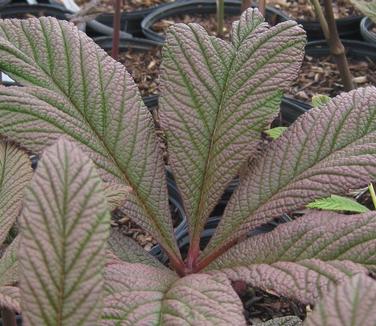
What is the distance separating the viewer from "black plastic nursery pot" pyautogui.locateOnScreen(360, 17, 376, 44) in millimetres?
2368

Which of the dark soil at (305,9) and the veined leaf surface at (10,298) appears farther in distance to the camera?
the dark soil at (305,9)

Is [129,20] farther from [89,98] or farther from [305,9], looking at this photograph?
[89,98]

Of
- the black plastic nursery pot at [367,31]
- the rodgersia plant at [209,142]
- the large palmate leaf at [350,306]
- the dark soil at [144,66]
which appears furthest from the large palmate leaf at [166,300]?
the black plastic nursery pot at [367,31]

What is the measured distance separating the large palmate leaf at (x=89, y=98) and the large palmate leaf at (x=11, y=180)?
0.05m

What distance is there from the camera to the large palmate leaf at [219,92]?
30.0 inches

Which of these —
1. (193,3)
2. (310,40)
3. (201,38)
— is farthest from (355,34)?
(201,38)

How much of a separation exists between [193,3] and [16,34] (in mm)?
2090

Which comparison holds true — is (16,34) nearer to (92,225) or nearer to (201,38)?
(201,38)

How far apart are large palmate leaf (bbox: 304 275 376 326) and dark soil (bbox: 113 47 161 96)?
5.34 feet

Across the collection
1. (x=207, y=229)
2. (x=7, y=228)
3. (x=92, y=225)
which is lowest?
(x=207, y=229)

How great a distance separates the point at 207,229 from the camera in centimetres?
142

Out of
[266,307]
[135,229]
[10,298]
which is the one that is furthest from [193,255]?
[135,229]

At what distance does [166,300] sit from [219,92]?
27cm

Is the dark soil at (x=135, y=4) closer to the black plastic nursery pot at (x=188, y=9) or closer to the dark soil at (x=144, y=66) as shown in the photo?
the black plastic nursery pot at (x=188, y=9)
